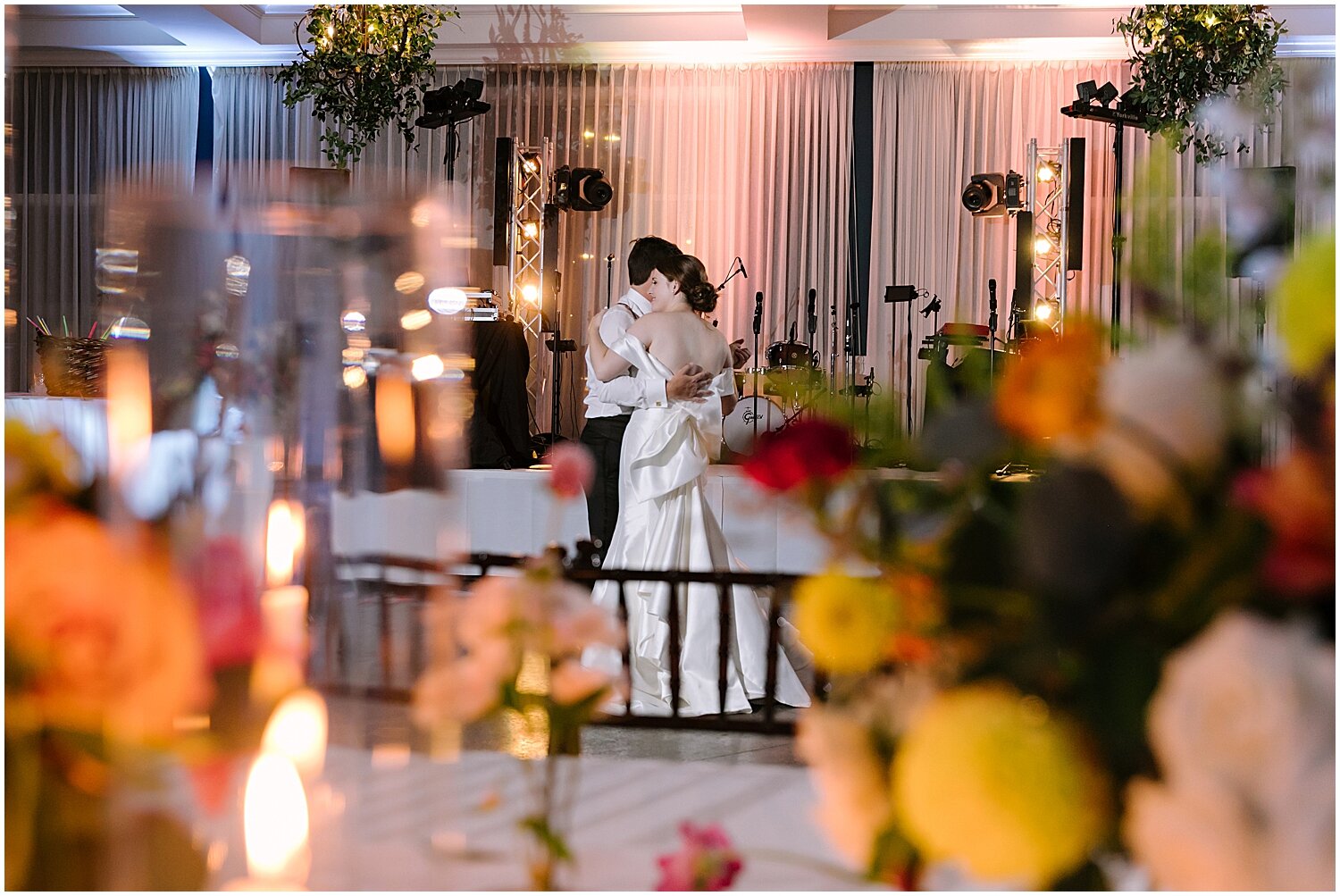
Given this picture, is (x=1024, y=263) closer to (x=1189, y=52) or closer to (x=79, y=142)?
(x=1189, y=52)

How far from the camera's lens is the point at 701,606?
3.75m

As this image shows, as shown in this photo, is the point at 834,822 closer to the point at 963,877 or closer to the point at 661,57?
the point at 963,877

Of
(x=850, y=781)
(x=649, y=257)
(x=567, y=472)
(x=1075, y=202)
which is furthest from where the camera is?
(x=1075, y=202)

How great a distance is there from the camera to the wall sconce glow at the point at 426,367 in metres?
0.46

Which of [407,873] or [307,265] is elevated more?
[307,265]

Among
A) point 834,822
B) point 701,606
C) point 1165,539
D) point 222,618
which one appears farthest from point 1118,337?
point 701,606

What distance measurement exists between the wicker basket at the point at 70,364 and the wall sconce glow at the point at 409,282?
3.55 meters

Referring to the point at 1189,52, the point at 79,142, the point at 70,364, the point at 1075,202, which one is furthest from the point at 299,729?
the point at 79,142

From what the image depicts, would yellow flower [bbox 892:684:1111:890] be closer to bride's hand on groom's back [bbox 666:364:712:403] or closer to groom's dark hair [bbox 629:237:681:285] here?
bride's hand on groom's back [bbox 666:364:712:403]

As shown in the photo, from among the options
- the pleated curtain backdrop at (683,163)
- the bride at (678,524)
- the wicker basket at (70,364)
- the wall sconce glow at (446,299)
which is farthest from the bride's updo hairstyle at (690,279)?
the pleated curtain backdrop at (683,163)

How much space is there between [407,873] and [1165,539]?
36 centimetres

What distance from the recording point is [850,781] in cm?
40

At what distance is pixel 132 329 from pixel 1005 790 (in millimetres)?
345

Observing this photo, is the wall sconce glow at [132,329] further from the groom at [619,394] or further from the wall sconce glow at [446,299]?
the groom at [619,394]
